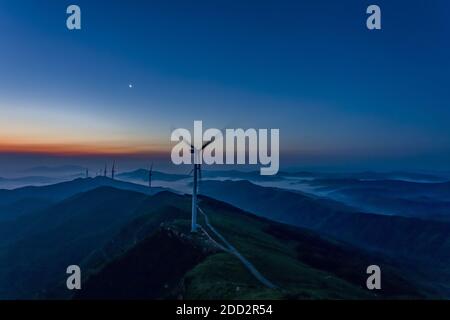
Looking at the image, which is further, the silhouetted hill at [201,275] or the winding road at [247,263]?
the winding road at [247,263]

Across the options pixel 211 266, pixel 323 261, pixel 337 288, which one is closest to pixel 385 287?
pixel 323 261

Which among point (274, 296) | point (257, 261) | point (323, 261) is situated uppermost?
point (274, 296)

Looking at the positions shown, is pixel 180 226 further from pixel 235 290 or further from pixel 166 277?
pixel 235 290

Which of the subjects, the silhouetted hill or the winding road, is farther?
the winding road

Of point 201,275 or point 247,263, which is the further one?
point 247,263

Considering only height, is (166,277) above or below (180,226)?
below

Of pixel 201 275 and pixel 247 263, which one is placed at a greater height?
pixel 201 275
